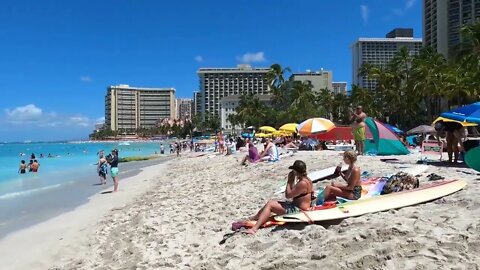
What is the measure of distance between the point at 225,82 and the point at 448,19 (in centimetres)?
10549

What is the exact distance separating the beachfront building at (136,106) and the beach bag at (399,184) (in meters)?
178

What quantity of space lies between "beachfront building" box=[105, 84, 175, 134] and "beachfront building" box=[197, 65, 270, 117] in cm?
2898

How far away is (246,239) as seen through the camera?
5578 millimetres

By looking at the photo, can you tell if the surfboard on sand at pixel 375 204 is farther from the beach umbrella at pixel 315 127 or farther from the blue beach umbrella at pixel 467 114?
the beach umbrella at pixel 315 127

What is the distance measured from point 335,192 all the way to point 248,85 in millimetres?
161140

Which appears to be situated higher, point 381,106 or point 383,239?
point 381,106

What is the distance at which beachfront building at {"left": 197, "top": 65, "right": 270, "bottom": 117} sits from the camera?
165750mm

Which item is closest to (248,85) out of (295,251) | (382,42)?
(382,42)

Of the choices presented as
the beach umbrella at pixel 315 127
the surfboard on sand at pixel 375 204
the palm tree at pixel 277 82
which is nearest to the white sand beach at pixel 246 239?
the surfboard on sand at pixel 375 204

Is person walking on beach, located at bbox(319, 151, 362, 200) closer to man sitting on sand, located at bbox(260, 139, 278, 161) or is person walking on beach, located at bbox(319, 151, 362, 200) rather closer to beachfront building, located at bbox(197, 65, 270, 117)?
man sitting on sand, located at bbox(260, 139, 278, 161)

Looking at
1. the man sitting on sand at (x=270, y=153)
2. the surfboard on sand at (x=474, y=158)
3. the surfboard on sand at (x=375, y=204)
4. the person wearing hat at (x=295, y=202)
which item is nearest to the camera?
the surfboard on sand at (x=375, y=204)

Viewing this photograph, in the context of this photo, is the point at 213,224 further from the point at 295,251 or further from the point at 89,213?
the point at 89,213

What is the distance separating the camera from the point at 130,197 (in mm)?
13289

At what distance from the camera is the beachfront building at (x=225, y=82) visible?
165750 millimetres
